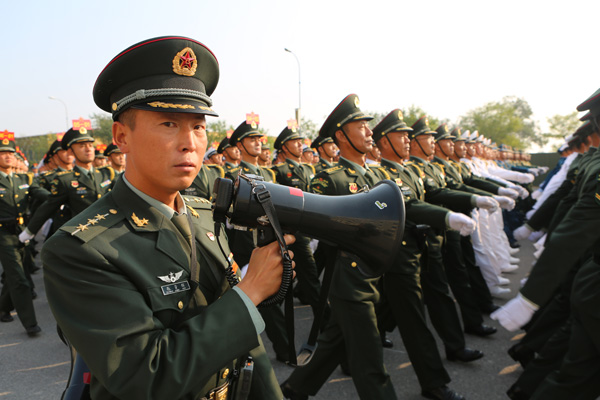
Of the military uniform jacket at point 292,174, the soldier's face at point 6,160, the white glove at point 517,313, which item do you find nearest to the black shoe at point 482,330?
the white glove at point 517,313

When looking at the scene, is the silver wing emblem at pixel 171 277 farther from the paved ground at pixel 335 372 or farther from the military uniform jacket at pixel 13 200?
the military uniform jacket at pixel 13 200

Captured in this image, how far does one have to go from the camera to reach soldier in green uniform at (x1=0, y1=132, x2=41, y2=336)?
5449 mm

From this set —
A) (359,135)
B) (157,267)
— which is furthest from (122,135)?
(359,135)

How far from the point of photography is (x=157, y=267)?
4.34 ft

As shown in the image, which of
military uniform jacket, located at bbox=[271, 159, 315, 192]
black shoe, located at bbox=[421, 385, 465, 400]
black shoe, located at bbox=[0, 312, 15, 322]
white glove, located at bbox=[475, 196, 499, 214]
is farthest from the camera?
military uniform jacket, located at bbox=[271, 159, 315, 192]

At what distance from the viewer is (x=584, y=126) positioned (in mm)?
6848

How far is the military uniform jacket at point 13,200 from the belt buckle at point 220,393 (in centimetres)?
576

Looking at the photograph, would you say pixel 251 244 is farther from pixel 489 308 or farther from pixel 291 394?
pixel 489 308

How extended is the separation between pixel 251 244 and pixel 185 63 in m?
3.56

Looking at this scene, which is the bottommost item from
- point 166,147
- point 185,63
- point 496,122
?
point 496,122

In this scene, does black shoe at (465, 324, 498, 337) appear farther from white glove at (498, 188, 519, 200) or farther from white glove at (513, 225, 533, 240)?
white glove at (498, 188, 519, 200)

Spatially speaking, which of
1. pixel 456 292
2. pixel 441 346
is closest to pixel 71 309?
pixel 441 346

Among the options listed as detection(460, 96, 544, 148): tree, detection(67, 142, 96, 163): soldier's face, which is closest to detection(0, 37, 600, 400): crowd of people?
detection(67, 142, 96, 163): soldier's face

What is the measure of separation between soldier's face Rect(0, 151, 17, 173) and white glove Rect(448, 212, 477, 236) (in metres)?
6.59
